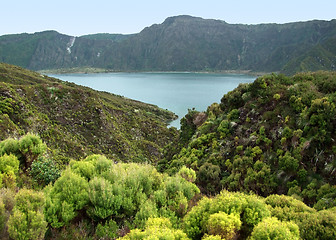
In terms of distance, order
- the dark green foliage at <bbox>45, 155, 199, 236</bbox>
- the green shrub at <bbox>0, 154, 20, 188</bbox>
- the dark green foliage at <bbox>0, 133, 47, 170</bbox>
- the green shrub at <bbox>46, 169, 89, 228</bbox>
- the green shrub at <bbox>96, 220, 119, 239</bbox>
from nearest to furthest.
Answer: the green shrub at <bbox>96, 220, 119, 239</bbox>, the green shrub at <bbox>46, 169, 89, 228</bbox>, the dark green foliage at <bbox>45, 155, 199, 236</bbox>, the green shrub at <bbox>0, 154, 20, 188</bbox>, the dark green foliage at <bbox>0, 133, 47, 170</bbox>

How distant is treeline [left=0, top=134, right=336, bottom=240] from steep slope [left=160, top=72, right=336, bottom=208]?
6.61m

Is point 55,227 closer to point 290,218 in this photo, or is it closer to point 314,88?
point 290,218

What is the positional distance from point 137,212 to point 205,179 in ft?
39.4

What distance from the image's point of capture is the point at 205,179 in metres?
19.7

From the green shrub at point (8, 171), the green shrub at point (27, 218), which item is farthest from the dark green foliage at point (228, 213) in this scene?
the green shrub at point (8, 171)

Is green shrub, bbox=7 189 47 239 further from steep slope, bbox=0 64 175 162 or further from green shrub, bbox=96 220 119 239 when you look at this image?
steep slope, bbox=0 64 175 162

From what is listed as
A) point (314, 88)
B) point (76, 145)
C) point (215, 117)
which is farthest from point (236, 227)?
point (76, 145)

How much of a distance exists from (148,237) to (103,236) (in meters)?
2.79

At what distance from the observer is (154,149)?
175 feet

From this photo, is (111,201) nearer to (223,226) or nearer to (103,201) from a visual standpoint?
(103,201)

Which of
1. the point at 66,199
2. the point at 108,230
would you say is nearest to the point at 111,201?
the point at 108,230

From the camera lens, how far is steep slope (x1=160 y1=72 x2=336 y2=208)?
51.4 feet

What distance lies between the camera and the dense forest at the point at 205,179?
24.0 ft

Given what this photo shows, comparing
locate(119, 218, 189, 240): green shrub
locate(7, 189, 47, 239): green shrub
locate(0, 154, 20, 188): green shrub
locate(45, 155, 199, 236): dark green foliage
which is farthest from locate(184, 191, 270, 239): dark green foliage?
locate(0, 154, 20, 188): green shrub
